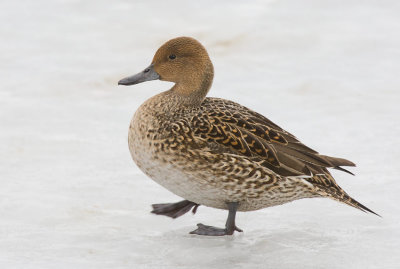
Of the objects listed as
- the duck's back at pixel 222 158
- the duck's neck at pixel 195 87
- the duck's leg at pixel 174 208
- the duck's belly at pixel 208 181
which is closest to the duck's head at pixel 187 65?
the duck's neck at pixel 195 87

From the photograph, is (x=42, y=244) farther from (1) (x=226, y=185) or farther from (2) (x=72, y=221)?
(1) (x=226, y=185)

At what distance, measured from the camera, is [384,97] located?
8375mm

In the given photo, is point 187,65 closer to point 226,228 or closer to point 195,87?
point 195,87

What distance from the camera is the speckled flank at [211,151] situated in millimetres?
5555

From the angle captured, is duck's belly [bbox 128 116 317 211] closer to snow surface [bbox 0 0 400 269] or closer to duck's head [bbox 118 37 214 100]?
snow surface [bbox 0 0 400 269]

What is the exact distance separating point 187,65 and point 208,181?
2.93ft

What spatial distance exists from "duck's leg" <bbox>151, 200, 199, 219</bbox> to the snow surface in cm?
6

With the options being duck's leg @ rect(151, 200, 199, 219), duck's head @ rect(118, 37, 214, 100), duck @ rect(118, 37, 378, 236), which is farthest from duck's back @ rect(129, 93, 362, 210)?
duck's leg @ rect(151, 200, 199, 219)

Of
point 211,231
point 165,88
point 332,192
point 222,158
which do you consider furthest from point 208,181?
point 165,88

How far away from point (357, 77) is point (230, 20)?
75.9 inches

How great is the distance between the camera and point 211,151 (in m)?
5.55

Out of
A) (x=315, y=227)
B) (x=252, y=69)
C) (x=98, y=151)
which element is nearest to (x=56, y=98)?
(x=98, y=151)

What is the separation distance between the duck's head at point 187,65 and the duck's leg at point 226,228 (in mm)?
852

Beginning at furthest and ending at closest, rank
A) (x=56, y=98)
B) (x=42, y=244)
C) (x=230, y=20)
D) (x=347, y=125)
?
1. (x=230, y=20)
2. (x=56, y=98)
3. (x=347, y=125)
4. (x=42, y=244)
